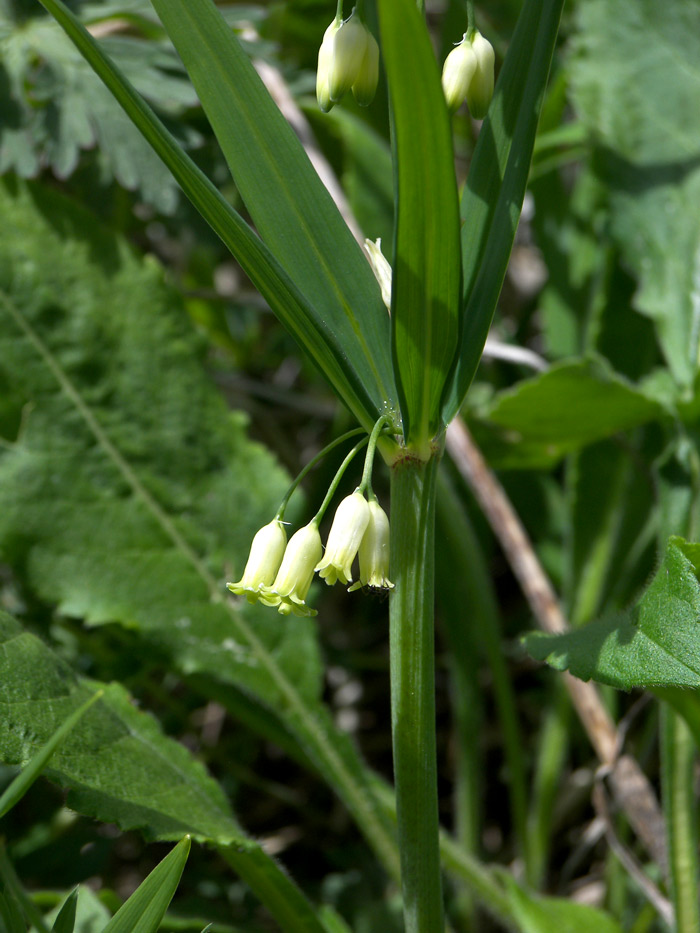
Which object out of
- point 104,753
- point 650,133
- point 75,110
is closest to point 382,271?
point 104,753

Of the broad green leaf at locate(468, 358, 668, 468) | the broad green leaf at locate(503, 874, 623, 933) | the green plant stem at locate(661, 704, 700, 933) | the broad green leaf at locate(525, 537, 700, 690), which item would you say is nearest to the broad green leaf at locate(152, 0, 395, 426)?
the broad green leaf at locate(525, 537, 700, 690)

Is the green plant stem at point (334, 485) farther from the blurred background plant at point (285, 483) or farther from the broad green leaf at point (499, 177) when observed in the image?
the blurred background plant at point (285, 483)

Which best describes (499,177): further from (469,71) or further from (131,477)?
(131,477)

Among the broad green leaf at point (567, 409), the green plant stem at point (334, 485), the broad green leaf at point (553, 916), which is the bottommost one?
the broad green leaf at point (553, 916)

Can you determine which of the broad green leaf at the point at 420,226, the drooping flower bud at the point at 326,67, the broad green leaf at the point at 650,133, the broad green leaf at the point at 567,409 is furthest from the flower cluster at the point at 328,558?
the broad green leaf at the point at 650,133

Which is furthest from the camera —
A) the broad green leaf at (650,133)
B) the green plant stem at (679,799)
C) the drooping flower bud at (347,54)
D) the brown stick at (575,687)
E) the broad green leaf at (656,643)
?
the broad green leaf at (650,133)

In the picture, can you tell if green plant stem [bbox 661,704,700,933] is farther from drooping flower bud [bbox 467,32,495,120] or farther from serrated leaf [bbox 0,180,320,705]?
drooping flower bud [bbox 467,32,495,120]

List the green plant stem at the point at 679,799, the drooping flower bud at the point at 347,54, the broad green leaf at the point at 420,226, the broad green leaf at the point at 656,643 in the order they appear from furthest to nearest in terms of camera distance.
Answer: the green plant stem at the point at 679,799
the drooping flower bud at the point at 347,54
the broad green leaf at the point at 656,643
the broad green leaf at the point at 420,226
